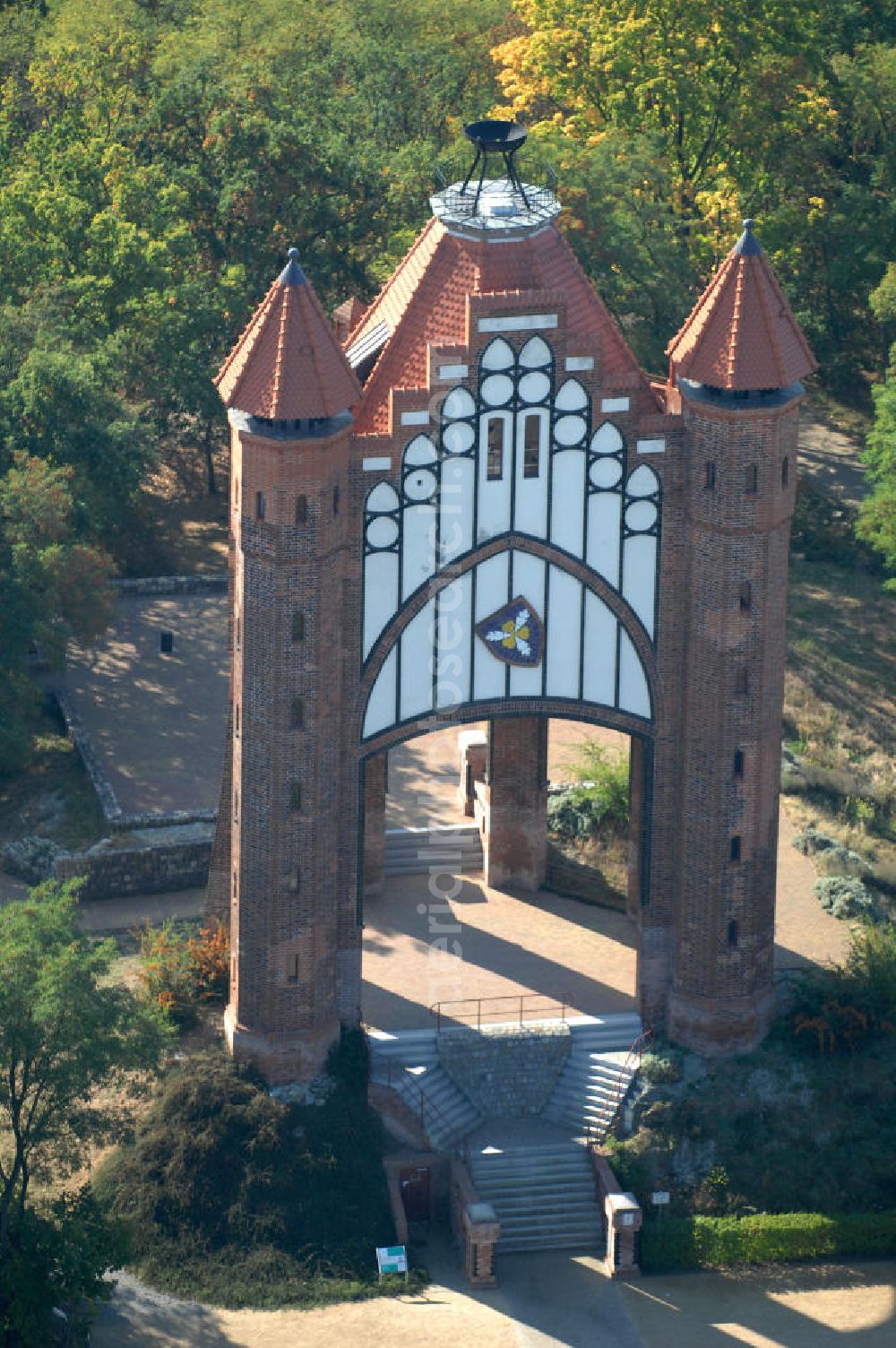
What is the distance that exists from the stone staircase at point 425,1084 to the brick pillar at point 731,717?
18.0 feet

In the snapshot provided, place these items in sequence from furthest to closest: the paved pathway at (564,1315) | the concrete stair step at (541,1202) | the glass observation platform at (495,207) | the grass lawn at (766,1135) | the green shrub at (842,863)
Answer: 1. the green shrub at (842,863)
2. the grass lawn at (766,1135)
3. the concrete stair step at (541,1202)
4. the glass observation platform at (495,207)
5. the paved pathway at (564,1315)

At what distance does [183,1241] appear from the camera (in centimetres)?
6825

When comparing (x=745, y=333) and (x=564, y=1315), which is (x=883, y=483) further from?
(x=564, y=1315)

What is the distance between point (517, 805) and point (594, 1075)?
8.67 metres

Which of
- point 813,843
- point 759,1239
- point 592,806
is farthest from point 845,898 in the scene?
point 759,1239

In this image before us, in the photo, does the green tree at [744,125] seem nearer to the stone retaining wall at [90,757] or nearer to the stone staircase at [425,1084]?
the stone retaining wall at [90,757]

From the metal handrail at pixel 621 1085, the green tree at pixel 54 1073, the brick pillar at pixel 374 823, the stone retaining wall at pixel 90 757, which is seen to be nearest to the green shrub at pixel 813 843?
the metal handrail at pixel 621 1085

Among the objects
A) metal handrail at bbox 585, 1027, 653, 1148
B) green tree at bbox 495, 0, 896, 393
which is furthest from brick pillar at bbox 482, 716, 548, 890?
green tree at bbox 495, 0, 896, 393

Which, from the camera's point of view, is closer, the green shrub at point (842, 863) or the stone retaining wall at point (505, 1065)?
the stone retaining wall at point (505, 1065)

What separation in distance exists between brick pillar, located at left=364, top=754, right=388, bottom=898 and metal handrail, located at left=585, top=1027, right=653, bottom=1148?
8.90m

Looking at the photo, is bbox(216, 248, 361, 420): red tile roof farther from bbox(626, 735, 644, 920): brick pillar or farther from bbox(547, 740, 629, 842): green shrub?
bbox(547, 740, 629, 842): green shrub

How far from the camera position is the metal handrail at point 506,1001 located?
73.0 meters

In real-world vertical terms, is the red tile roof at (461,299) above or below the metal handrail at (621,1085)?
above

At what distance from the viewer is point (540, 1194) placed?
70312 mm
